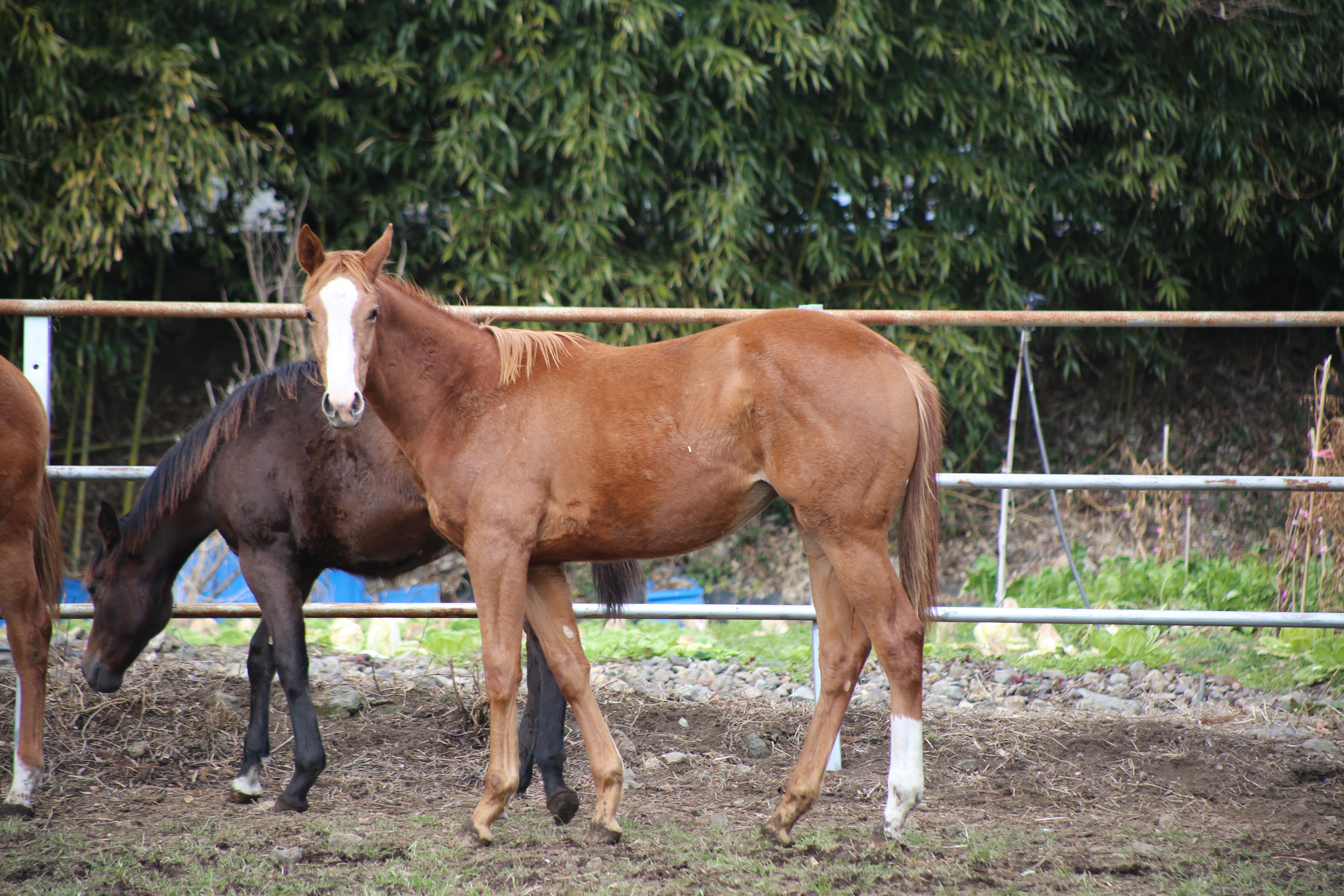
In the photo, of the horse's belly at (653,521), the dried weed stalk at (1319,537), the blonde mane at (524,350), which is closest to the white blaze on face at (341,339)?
the blonde mane at (524,350)

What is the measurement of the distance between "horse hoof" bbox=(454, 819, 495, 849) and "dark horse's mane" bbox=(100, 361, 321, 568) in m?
1.49

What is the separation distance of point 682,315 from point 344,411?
1.35 meters

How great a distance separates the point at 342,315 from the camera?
8.18ft

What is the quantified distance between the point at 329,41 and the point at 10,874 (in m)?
6.02

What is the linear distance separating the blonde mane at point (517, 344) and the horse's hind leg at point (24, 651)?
137 cm

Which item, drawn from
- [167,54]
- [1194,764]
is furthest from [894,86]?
[1194,764]

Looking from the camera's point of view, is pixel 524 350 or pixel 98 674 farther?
pixel 98 674

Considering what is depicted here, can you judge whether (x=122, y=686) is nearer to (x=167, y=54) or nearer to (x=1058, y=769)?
(x=1058, y=769)

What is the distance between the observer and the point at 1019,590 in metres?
6.27

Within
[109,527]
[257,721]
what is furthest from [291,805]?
[109,527]

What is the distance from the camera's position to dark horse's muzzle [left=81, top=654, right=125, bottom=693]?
329 cm

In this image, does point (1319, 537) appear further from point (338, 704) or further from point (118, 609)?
point (118, 609)

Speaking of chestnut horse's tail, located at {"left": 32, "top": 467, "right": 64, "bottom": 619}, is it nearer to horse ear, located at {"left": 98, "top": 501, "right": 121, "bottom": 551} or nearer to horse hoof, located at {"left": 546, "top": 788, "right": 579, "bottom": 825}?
horse ear, located at {"left": 98, "top": 501, "right": 121, "bottom": 551}

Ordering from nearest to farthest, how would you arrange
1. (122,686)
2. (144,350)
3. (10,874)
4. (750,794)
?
(10,874)
(750,794)
(122,686)
(144,350)
